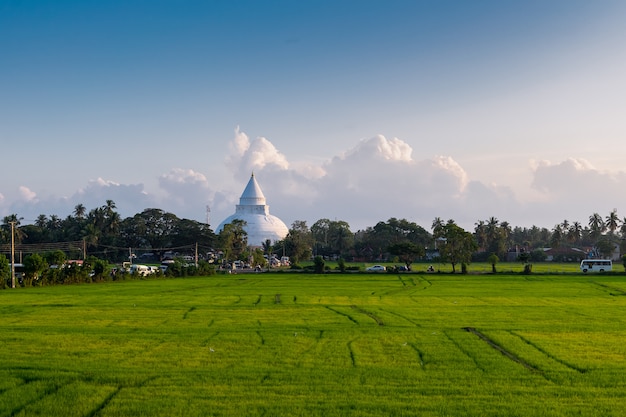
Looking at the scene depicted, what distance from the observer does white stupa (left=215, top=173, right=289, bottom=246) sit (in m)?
139

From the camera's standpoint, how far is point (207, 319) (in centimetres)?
2202

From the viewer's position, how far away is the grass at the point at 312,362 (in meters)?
10.5

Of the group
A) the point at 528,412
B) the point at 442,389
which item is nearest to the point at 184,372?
the point at 442,389

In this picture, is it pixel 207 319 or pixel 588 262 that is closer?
pixel 207 319

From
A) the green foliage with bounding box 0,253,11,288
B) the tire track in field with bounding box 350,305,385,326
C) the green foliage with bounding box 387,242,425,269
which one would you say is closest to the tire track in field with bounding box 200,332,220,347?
A: the tire track in field with bounding box 350,305,385,326

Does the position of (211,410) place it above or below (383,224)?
below

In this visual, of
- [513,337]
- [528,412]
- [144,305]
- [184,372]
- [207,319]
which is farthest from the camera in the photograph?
[144,305]

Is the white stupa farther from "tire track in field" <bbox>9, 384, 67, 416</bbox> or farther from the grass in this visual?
"tire track in field" <bbox>9, 384, 67, 416</bbox>

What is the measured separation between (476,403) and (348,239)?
10730cm

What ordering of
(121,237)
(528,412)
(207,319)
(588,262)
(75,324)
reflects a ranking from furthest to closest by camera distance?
(121,237) → (588,262) → (207,319) → (75,324) → (528,412)

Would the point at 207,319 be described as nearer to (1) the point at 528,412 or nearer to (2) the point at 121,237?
(1) the point at 528,412

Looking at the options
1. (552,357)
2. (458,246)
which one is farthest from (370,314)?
(458,246)

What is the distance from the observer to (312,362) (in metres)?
13.8

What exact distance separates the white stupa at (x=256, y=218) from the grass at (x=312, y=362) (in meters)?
114
